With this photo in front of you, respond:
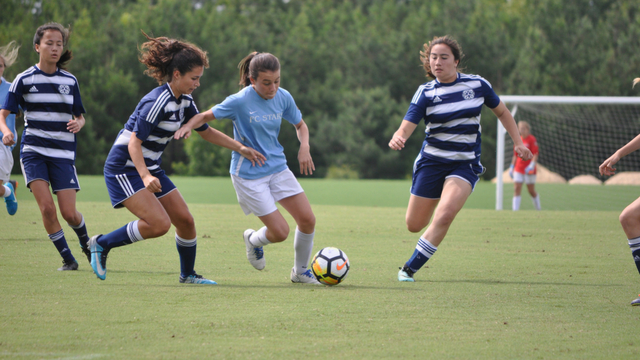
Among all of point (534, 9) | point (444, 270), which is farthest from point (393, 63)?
point (444, 270)

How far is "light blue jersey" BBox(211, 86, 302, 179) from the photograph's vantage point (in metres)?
5.00

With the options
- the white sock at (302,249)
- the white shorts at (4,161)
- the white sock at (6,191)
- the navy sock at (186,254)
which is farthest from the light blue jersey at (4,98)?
the white sock at (302,249)

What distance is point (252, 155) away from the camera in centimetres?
500

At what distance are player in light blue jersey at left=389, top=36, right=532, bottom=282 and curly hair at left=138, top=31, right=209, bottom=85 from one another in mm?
1694

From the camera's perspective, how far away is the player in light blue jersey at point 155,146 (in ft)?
15.6

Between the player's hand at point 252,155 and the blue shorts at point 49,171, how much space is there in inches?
60.7

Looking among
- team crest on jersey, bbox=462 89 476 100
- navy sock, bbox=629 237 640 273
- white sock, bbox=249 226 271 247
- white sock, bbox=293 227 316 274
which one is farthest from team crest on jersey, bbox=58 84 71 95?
navy sock, bbox=629 237 640 273

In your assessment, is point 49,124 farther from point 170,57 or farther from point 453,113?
point 453,113

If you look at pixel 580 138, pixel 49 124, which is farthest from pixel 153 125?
pixel 580 138

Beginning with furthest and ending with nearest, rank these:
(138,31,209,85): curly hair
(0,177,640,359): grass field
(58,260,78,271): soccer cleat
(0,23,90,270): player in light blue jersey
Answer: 1. (58,260,78,271): soccer cleat
2. (0,23,90,270): player in light blue jersey
3. (138,31,209,85): curly hair
4. (0,177,640,359): grass field

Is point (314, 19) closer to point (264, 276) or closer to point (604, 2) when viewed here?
point (604, 2)

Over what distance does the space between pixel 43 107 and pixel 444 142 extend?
3.32 meters

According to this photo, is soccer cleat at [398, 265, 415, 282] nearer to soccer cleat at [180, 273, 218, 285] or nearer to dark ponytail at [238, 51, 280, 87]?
soccer cleat at [180, 273, 218, 285]

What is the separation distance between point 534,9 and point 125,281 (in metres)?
35.2
